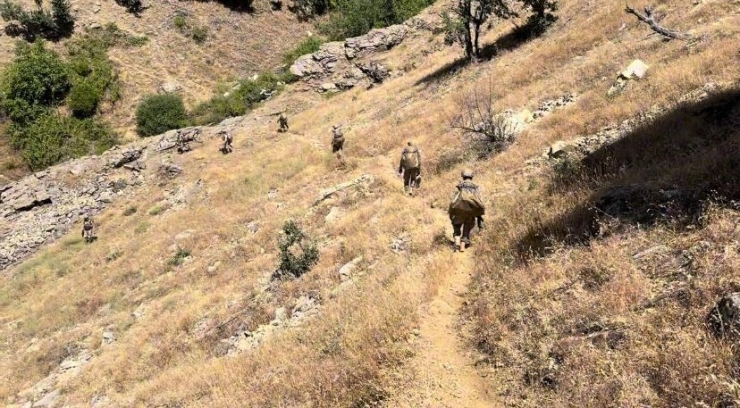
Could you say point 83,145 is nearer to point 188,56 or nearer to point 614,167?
point 188,56

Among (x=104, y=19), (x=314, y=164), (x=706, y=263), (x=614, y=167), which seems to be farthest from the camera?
(x=104, y=19)

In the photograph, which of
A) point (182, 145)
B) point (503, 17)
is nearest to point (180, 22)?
point (182, 145)

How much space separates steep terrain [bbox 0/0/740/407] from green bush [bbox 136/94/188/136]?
14047 millimetres

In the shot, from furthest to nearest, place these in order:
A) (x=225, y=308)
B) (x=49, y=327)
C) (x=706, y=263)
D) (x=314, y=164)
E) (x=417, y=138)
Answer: (x=314, y=164) → (x=417, y=138) → (x=49, y=327) → (x=225, y=308) → (x=706, y=263)

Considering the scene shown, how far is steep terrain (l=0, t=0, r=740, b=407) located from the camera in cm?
516

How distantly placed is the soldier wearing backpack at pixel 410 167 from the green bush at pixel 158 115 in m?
30.7

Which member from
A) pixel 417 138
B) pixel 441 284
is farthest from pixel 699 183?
pixel 417 138

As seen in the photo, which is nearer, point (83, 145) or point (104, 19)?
point (83, 145)

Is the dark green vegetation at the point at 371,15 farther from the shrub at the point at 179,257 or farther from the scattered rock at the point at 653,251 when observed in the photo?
the scattered rock at the point at 653,251

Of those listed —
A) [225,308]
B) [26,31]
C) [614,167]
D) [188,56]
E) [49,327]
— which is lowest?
[49,327]

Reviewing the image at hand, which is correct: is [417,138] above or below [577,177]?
below

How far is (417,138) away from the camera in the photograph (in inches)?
826

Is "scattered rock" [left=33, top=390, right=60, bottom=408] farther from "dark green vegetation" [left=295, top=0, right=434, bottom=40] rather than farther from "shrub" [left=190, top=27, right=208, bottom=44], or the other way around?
"dark green vegetation" [left=295, top=0, right=434, bottom=40]

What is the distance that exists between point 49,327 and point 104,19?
40.7m
